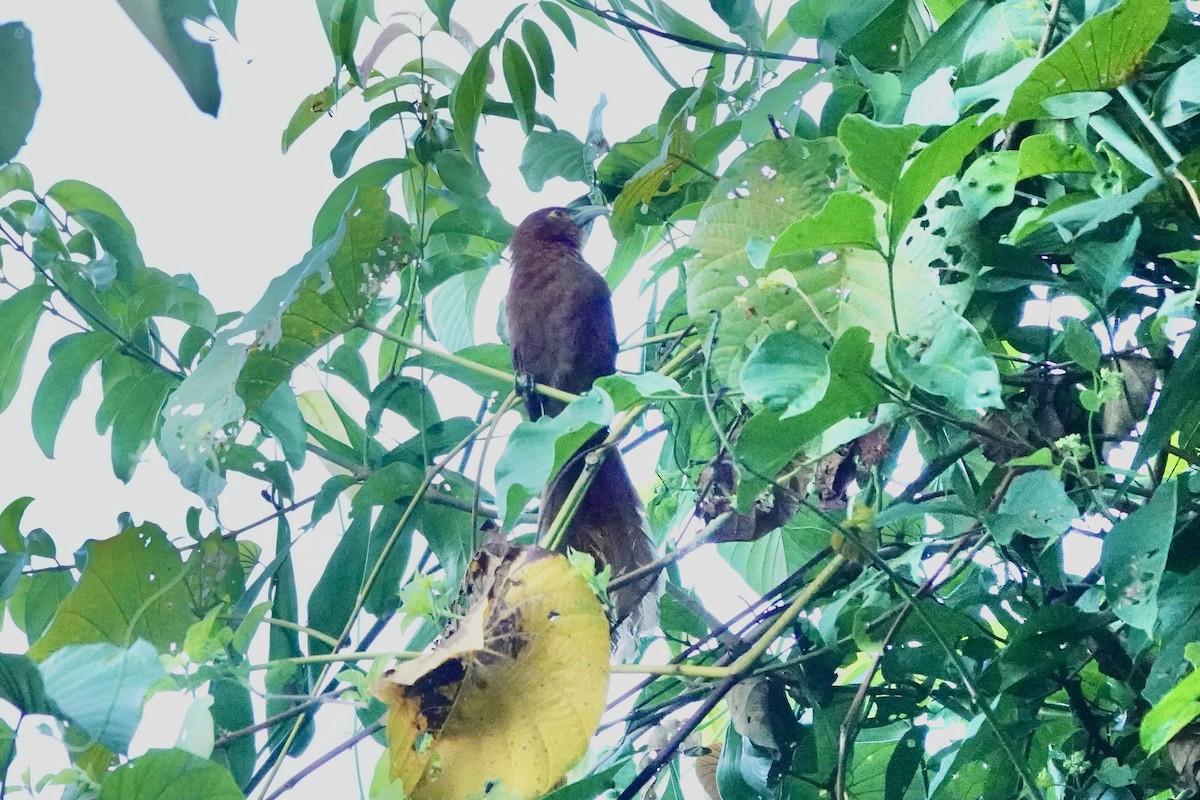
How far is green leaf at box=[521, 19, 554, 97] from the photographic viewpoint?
1164 millimetres

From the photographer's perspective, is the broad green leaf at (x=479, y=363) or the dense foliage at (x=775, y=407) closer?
the dense foliage at (x=775, y=407)

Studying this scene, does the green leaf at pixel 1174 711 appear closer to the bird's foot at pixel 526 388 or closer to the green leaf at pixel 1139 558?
the green leaf at pixel 1139 558

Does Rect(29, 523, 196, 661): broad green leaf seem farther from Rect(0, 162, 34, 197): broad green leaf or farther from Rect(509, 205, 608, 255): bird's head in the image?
Rect(509, 205, 608, 255): bird's head

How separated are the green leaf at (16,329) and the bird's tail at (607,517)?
2.00ft

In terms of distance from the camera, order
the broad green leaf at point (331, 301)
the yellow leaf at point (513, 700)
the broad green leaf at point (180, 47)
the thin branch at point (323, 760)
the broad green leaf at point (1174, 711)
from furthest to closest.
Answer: the broad green leaf at point (331, 301)
the thin branch at point (323, 760)
the yellow leaf at point (513, 700)
the broad green leaf at point (1174, 711)
the broad green leaf at point (180, 47)

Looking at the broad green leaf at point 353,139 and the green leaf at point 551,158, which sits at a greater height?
the broad green leaf at point 353,139

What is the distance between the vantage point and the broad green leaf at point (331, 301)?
3.23ft

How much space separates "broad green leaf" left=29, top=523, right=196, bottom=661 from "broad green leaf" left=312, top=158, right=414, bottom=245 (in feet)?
1.28

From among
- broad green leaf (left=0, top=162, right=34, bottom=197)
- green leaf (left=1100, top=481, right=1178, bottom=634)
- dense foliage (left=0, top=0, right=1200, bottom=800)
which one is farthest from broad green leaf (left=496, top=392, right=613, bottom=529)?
broad green leaf (left=0, top=162, right=34, bottom=197)

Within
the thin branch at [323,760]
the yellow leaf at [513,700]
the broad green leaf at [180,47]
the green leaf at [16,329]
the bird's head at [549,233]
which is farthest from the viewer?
the bird's head at [549,233]

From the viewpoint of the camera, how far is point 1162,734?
0.60 m

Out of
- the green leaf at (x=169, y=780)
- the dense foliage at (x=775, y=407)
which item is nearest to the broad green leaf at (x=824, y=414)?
the dense foliage at (x=775, y=407)

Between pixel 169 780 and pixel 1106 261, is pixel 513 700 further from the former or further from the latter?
pixel 1106 261

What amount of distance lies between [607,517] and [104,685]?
24.5 inches
